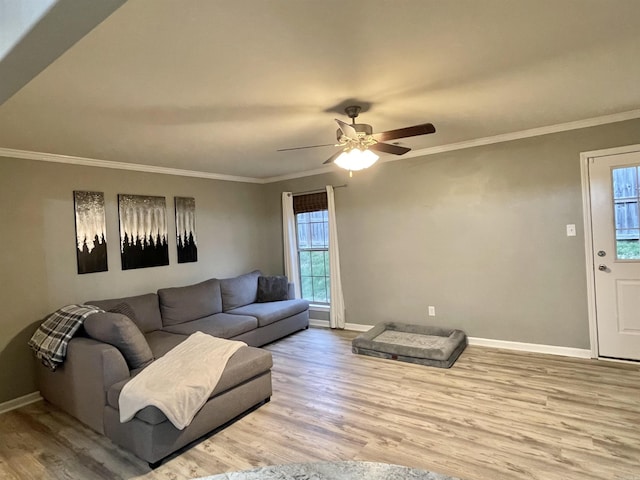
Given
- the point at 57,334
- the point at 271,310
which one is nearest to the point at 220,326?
the point at 271,310

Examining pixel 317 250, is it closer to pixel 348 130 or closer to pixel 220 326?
pixel 220 326

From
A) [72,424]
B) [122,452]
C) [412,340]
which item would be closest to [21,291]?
[72,424]

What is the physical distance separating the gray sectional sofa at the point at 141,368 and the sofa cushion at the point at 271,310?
0.21 metres

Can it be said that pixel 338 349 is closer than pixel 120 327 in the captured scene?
No

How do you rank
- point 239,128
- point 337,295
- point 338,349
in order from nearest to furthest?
point 239,128 → point 338,349 → point 337,295

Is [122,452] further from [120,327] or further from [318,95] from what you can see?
[318,95]

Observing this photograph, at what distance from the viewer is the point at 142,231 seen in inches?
173

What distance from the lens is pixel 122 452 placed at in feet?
8.29

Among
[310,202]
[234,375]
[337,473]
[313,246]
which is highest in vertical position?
[310,202]

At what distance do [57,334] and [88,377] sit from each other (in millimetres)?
585

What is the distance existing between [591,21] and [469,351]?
3351 millimetres

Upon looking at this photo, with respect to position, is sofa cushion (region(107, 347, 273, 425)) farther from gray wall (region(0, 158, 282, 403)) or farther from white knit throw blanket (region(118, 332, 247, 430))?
gray wall (region(0, 158, 282, 403))

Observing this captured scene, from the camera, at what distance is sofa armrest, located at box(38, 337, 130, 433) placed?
2.59m

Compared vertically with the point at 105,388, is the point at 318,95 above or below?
above
